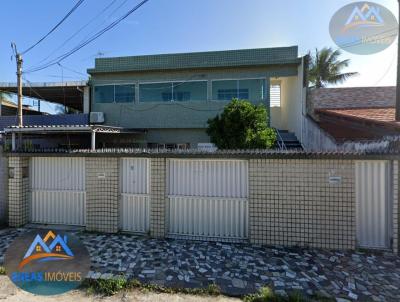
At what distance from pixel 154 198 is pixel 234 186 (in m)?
1.73

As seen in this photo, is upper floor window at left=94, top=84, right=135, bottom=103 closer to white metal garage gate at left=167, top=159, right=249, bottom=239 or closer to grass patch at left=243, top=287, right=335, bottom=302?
white metal garage gate at left=167, top=159, right=249, bottom=239

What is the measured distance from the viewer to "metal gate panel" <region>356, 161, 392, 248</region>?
453 centimetres

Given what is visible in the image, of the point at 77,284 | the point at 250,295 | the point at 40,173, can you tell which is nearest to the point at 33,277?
the point at 77,284

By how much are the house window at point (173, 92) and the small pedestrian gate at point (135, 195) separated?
27.2 feet

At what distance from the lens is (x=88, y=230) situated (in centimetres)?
554

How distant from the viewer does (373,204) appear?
4.59 meters

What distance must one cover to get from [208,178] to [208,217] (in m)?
0.83

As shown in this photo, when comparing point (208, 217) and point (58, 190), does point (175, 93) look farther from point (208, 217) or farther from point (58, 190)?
point (208, 217)

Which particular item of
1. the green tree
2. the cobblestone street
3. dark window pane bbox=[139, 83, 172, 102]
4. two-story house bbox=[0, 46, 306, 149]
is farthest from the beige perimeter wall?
dark window pane bbox=[139, 83, 172, 102]

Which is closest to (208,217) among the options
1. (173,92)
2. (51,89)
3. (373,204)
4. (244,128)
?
(373,204)

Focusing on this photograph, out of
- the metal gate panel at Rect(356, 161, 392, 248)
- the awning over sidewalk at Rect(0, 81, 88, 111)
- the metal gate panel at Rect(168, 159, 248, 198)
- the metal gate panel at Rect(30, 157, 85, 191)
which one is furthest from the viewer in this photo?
the awning over sidewalk at Rect(0, 81, 88, 111)


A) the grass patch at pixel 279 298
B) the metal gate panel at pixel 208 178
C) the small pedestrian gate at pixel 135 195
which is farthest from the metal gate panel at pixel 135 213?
the grass patch at pixel 279 298

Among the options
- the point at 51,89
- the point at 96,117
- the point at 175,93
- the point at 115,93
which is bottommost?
the point at 96,117

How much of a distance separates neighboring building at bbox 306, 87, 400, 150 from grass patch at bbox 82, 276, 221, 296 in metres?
4.14
